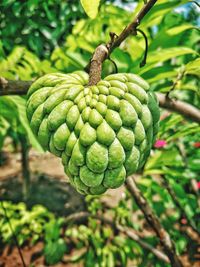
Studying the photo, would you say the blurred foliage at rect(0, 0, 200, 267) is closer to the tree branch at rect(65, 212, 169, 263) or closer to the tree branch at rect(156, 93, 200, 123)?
the tree branch at rect(156, 93, 200, 123)

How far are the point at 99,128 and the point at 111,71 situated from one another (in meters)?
0.97

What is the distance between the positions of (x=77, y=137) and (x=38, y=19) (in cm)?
271

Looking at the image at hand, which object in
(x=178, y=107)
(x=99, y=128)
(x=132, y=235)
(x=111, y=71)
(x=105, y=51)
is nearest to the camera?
(x=99, y=128)

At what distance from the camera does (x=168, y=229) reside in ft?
11.6

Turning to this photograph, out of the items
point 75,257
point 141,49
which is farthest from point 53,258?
point 141,49

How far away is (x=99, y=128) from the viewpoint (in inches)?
39.0

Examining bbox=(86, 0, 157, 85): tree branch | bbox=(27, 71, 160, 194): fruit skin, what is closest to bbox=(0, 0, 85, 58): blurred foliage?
bbox=(86, 0, 157, 85): tree branch

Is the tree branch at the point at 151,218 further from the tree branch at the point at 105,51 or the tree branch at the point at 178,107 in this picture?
the tree branch at the point at 105,51

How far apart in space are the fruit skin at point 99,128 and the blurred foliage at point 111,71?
1.37 feet

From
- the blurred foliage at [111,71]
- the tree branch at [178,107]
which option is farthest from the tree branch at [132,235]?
the tree branch at [178,107]

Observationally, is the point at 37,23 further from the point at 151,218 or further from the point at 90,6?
the point at 90,6

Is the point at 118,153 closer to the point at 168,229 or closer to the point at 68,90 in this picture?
the point at 68,90

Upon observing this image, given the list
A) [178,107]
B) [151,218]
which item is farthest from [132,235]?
[178,107]

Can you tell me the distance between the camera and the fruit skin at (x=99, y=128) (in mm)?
992
